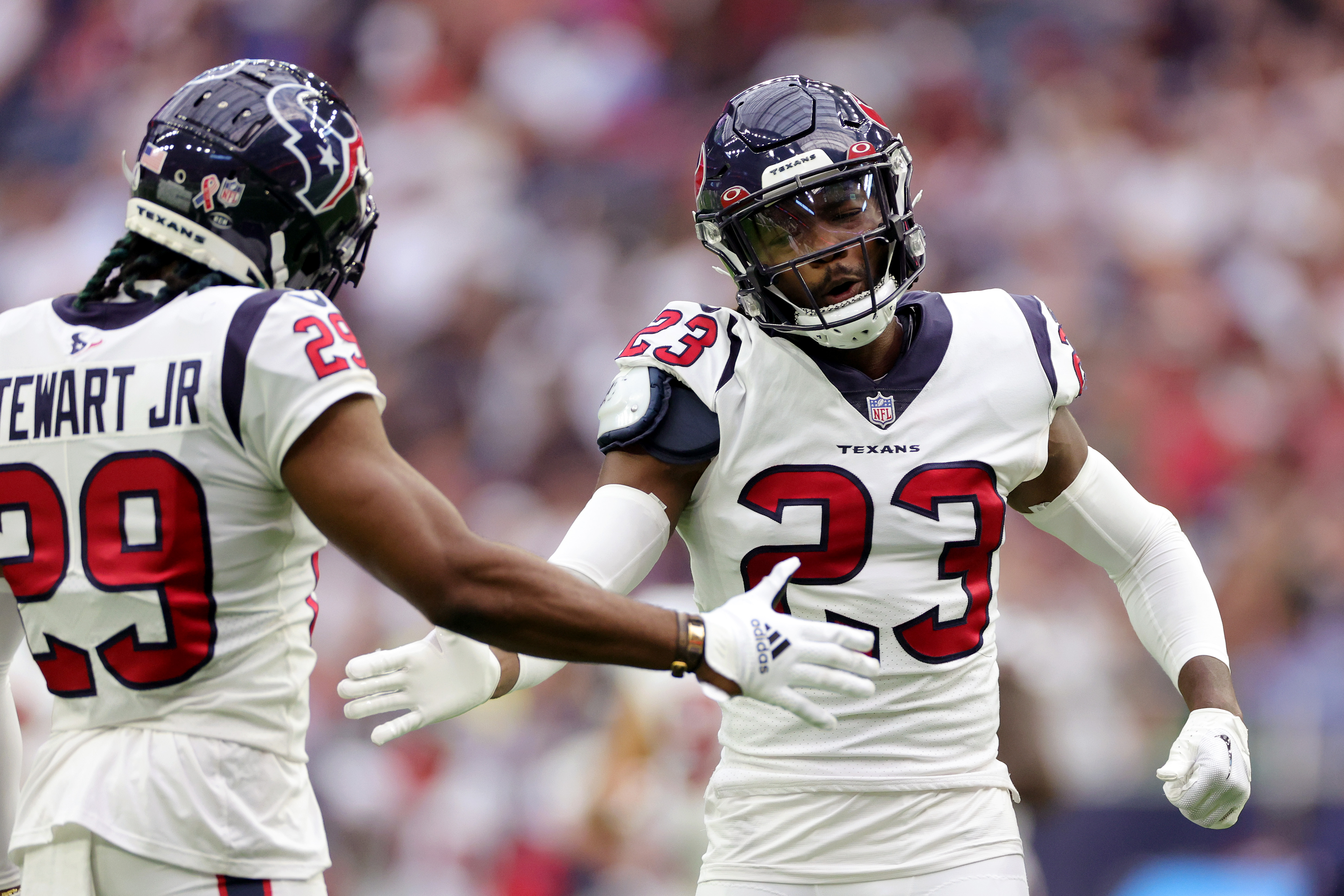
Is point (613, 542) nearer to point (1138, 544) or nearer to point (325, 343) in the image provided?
point (325, 343)

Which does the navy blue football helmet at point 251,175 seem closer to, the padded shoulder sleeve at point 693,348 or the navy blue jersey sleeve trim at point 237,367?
the navy blue jersey sleeve trim at point 237,367

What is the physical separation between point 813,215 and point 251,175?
1.06m

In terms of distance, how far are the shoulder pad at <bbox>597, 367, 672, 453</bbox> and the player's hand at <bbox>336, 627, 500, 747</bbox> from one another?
1.57ft

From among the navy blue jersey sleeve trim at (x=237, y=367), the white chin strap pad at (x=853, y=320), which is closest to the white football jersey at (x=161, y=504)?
the navy blue jersey sleeve trim at (x=237, y=367)

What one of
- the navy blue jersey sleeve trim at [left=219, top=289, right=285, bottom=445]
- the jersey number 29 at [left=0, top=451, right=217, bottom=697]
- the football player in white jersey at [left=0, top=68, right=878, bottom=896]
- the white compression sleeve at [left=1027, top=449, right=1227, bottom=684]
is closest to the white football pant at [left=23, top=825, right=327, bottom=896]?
the football player in white jersey at [left=0, top=68, right=878, bottom=896]

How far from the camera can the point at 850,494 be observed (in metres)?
2.67

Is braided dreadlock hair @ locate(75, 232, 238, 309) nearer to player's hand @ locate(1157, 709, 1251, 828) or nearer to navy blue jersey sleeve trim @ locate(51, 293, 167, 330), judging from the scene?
navy blue jersey sleeve trim @ locate(51, 293, 167, 330)

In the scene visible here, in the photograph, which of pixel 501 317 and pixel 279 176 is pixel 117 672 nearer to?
pixel 279 176

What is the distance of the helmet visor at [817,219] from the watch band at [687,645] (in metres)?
0.88

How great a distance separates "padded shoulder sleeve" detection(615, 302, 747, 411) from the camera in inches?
107

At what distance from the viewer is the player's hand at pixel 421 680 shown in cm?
237

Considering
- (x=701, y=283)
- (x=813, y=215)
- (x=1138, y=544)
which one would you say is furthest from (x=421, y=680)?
(x=701, y=283)

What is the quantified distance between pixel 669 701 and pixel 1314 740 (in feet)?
7.08

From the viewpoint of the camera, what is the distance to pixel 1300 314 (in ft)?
23.0
